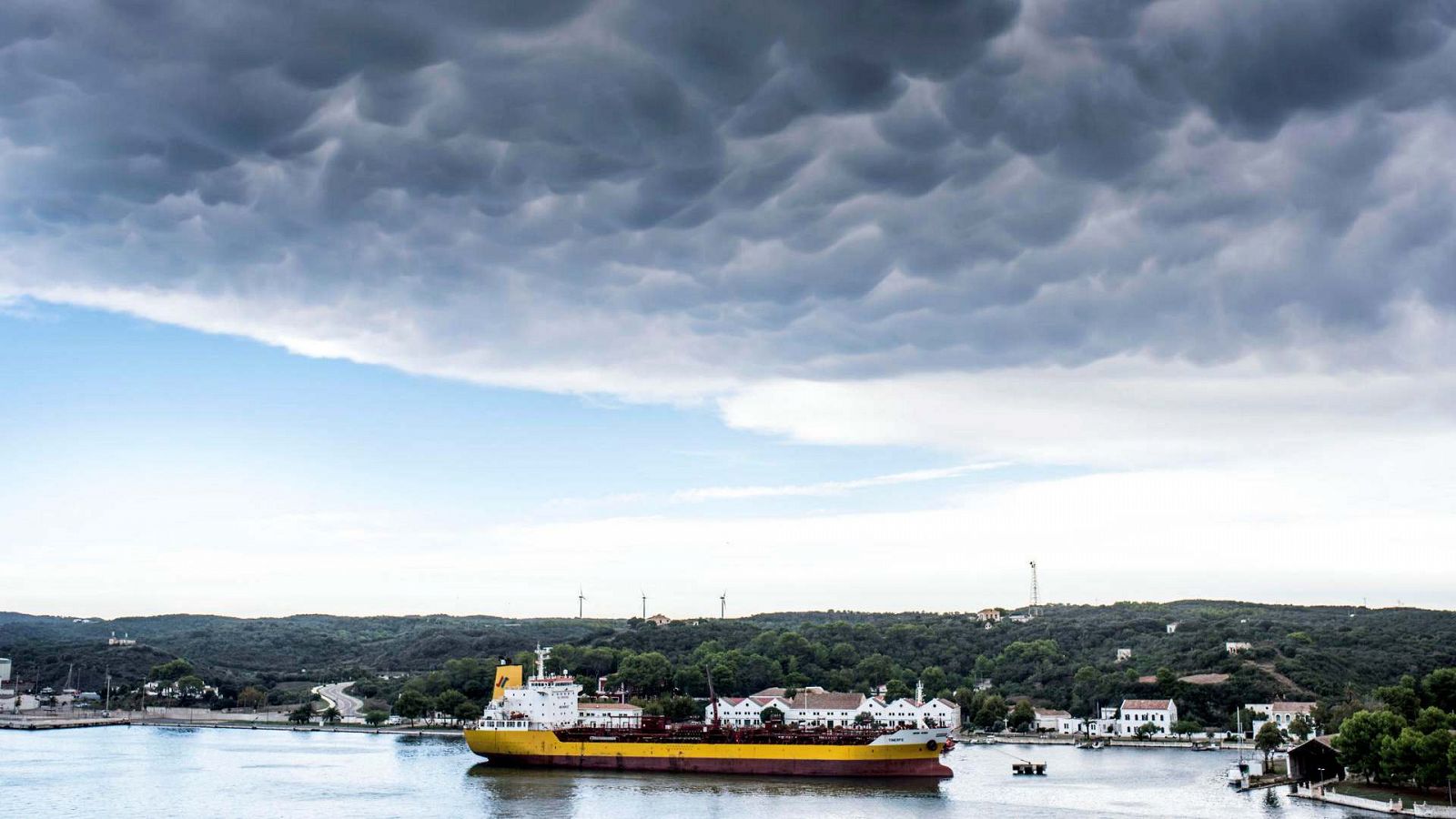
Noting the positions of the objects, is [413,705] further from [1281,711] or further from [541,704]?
[1281,711]

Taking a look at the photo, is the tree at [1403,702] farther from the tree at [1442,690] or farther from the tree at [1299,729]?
the tree at [1299,729]

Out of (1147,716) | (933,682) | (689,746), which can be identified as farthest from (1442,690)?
(933,682)

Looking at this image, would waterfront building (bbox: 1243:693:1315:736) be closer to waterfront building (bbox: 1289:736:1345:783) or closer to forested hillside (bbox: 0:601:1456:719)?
forested hillside (bbox: 0:601:1456:719)

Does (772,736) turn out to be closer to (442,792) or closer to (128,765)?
(442,792)

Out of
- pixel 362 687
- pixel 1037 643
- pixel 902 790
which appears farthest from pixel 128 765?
pixel 1037 643

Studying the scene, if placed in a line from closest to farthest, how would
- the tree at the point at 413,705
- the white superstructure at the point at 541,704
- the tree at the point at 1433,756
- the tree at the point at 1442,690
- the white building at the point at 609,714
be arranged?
the tree at the point at 1433,756, the tree at the point at 1442,690, the white superstructure at the point at 541,704, the white building at the point at 609,714, the tree at the point at 413,705

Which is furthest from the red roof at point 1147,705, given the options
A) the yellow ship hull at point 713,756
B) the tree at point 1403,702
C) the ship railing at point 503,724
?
the ship railing at point 503,724

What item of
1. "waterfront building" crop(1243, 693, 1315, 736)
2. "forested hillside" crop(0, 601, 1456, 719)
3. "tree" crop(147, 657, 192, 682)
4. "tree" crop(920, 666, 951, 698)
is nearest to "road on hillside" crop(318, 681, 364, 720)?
"forested hillside" crop(0, 601, 1456, 719)

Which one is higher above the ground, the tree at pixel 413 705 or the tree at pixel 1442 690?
the tree at pixel 1442 690
